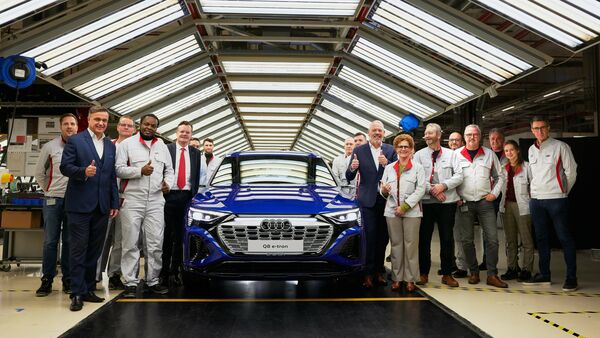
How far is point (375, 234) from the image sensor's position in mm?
5277

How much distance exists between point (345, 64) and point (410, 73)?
1.16m

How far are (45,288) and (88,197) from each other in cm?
120

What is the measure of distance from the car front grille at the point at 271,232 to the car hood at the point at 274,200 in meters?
0.08

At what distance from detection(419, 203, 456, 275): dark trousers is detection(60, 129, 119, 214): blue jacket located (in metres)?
3.08

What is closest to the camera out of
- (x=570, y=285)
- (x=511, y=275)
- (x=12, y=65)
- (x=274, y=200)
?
(x=274, y=200)

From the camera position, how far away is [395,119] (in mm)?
11266

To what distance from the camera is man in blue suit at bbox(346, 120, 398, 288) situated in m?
5.22

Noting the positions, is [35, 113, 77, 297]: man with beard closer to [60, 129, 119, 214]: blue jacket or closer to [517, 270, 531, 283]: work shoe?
[60, 129, 119, 214]: blue jacket

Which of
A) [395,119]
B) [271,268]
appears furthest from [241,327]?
[395,119]

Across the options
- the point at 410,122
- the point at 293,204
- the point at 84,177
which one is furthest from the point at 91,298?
the point at 410,122

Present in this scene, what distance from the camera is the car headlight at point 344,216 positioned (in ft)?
14.6

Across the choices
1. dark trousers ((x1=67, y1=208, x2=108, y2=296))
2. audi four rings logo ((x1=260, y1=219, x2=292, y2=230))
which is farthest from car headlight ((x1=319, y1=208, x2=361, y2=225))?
dark trousers ((x1=67, y1=208, x2=108, y2=296))

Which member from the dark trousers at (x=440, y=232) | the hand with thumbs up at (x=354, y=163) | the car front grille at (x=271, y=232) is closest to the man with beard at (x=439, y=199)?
the dark trousers at (x=440, y=232)

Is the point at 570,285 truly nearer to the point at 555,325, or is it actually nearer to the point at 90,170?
the point at 555,325
